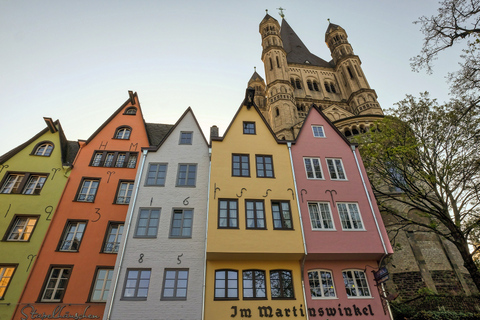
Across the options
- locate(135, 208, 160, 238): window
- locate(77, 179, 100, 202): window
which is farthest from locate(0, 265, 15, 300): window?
locate(135, 208, 160, 238): window

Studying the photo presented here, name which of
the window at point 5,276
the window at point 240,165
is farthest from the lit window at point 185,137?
the window at point 5,276

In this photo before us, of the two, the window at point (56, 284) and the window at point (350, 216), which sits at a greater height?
the window at point (350, 216)

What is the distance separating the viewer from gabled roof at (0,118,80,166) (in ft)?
59.1

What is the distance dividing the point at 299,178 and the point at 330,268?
4.97 metres

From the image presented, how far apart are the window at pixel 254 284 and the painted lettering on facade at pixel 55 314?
279 inches

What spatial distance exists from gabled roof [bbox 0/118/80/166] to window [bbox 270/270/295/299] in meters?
14.7

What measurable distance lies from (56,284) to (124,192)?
5748mm

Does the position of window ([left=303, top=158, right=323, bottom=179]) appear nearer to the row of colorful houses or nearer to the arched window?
the row of colorful houses

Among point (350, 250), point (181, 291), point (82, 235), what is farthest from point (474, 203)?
point (82, 235)

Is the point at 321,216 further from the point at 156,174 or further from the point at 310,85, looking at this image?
the point at 310,85

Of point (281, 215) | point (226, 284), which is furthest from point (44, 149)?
point (281, 215)

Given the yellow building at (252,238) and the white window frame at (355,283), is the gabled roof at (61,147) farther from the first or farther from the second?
the white window frame at (355,283)

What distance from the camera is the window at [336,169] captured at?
16.1 meters

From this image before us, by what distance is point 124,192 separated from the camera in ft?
56.2
